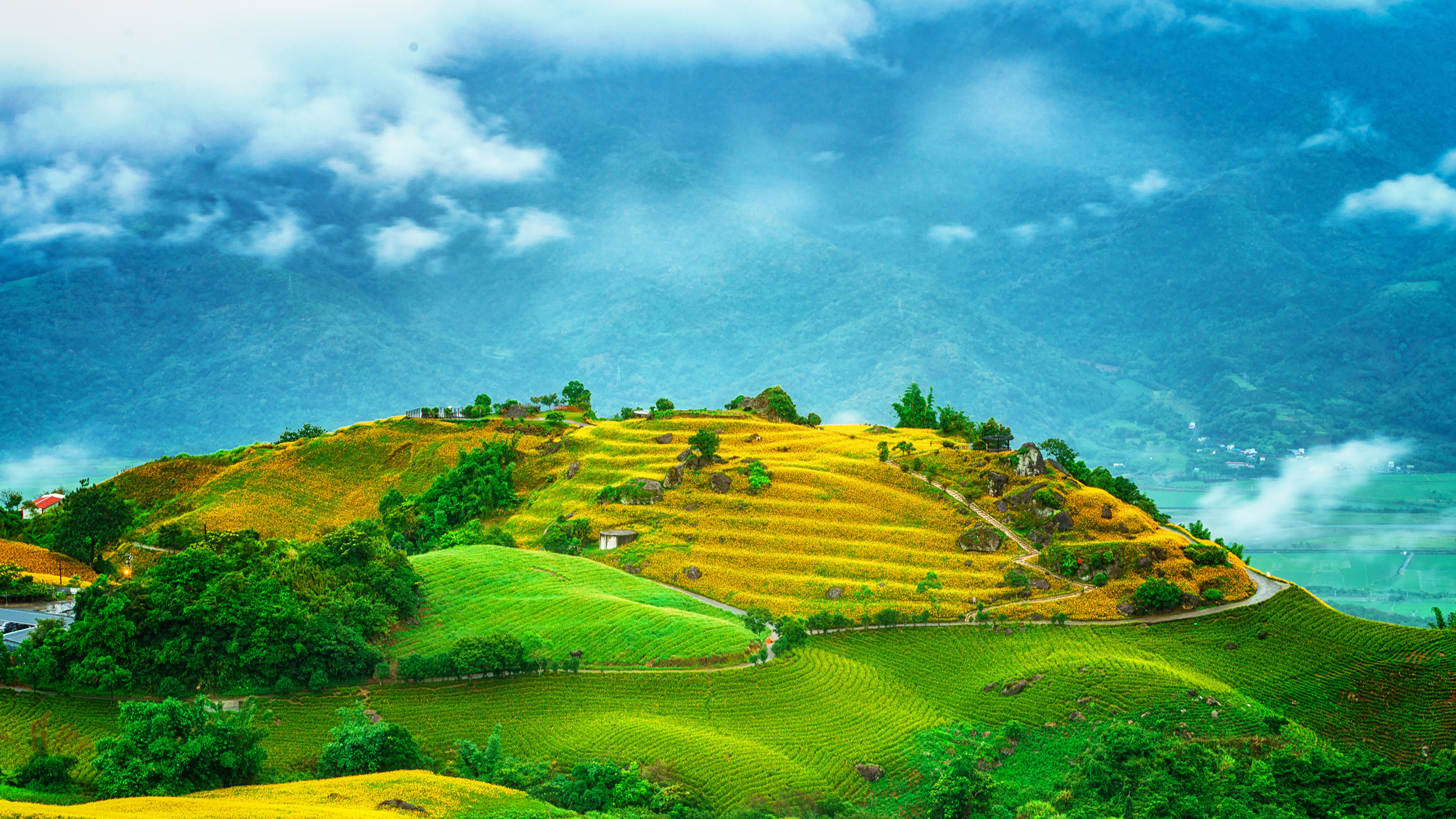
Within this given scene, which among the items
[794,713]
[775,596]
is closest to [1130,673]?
[794,713]

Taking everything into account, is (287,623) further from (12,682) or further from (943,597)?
(943,597)

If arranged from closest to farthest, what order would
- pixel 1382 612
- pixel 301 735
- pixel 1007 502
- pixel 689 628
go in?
1. pixel 301 735
2. pixel 689 628
3. pixel 1007 502
4. pixel 1382 612

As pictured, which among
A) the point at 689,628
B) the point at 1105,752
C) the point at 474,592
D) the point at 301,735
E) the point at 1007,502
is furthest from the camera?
the point at 1007,502

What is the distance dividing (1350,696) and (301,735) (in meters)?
67.2

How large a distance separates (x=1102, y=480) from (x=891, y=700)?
51012 millimetres

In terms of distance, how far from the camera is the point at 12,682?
61.9m

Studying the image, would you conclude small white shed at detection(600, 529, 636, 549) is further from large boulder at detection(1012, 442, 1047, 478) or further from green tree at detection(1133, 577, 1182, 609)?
green tree at detection(1133, 577, 1182, 609)

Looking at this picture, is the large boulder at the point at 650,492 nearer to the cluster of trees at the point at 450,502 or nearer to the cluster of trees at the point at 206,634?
the cluster of trees at the point at 450,502

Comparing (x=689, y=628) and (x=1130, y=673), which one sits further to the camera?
(x=689, y=628)

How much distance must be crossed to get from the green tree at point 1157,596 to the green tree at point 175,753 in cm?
6350

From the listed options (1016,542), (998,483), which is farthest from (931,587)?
(998,483)

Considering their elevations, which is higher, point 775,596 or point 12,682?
point 775,596

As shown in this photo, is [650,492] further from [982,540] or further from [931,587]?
[982,540]

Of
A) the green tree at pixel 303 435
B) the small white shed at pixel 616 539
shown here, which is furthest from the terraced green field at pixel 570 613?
the green tree at pixel 303 435
